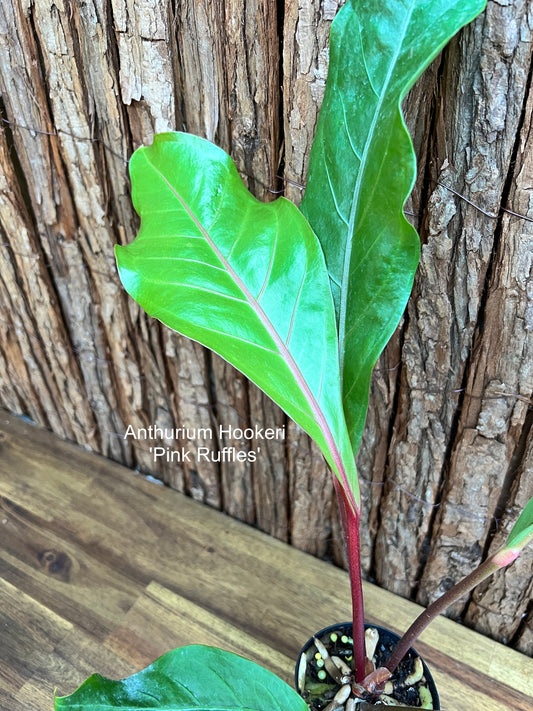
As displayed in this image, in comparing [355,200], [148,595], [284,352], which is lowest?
[148,595]

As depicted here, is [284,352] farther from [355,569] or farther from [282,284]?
[355,569]

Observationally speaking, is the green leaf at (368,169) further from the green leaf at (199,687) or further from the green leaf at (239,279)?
the green leaf at (199,687)

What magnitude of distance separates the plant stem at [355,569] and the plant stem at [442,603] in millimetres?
41

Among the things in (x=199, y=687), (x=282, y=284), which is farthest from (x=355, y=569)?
(x=282, y=284)

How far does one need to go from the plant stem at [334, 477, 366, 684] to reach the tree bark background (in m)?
0.25

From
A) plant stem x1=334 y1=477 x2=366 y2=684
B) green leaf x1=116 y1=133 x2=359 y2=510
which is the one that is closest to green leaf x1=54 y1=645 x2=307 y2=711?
plant stem x1=334 y1=477 x2=366 y2=684

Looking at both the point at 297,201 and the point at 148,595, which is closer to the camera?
the point at 297,201

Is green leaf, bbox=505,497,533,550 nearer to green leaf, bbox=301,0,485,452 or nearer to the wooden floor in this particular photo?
green leaf, bbox=301,0,485,452

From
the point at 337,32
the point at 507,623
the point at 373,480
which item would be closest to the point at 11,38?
the point at 337,32

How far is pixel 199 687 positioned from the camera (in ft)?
2.17

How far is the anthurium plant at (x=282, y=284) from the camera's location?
0.63 metres

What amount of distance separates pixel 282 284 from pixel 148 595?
0.74 meters

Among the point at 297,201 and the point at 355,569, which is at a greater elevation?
the point at 297,201

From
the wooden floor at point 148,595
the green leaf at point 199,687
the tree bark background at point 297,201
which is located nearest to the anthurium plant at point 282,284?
the green leaf at point 199,687
